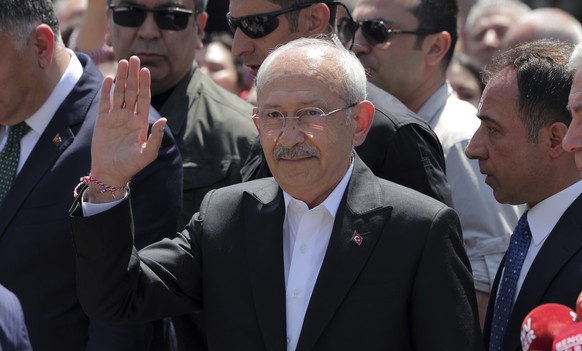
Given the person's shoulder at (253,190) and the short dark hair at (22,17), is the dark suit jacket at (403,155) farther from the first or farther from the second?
the short dark hair at (22,17)

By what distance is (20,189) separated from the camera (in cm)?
474

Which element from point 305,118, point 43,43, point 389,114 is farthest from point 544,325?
point 43,43

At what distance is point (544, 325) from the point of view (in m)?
3.18

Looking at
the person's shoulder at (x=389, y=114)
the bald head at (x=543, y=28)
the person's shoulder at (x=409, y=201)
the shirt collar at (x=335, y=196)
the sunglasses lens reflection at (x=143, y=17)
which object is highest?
the person's shoulder at (x=409, y=201)

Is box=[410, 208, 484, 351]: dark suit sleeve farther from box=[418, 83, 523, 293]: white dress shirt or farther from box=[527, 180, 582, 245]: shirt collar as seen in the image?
box=[418, 83, 523, 293]: white dress shirt

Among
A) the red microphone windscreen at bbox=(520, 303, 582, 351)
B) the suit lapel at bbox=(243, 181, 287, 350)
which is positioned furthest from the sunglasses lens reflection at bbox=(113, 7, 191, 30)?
the red microphone windscreen at bbox=(520, 303, 582, 351)

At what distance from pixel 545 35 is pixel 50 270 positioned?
3.90 metres

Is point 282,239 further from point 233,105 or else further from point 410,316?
point 233,105

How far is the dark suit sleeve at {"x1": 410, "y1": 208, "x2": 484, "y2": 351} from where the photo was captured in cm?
374

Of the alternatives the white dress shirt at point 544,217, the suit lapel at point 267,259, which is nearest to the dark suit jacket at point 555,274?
the white dress shirt at point 544,217

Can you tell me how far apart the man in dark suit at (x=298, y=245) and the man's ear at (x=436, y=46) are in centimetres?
203

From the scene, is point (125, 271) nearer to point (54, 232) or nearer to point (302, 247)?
point (302, 247)

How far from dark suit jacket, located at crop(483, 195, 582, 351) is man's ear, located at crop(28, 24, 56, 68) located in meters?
2.23

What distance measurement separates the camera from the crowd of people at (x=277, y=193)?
3.82m
